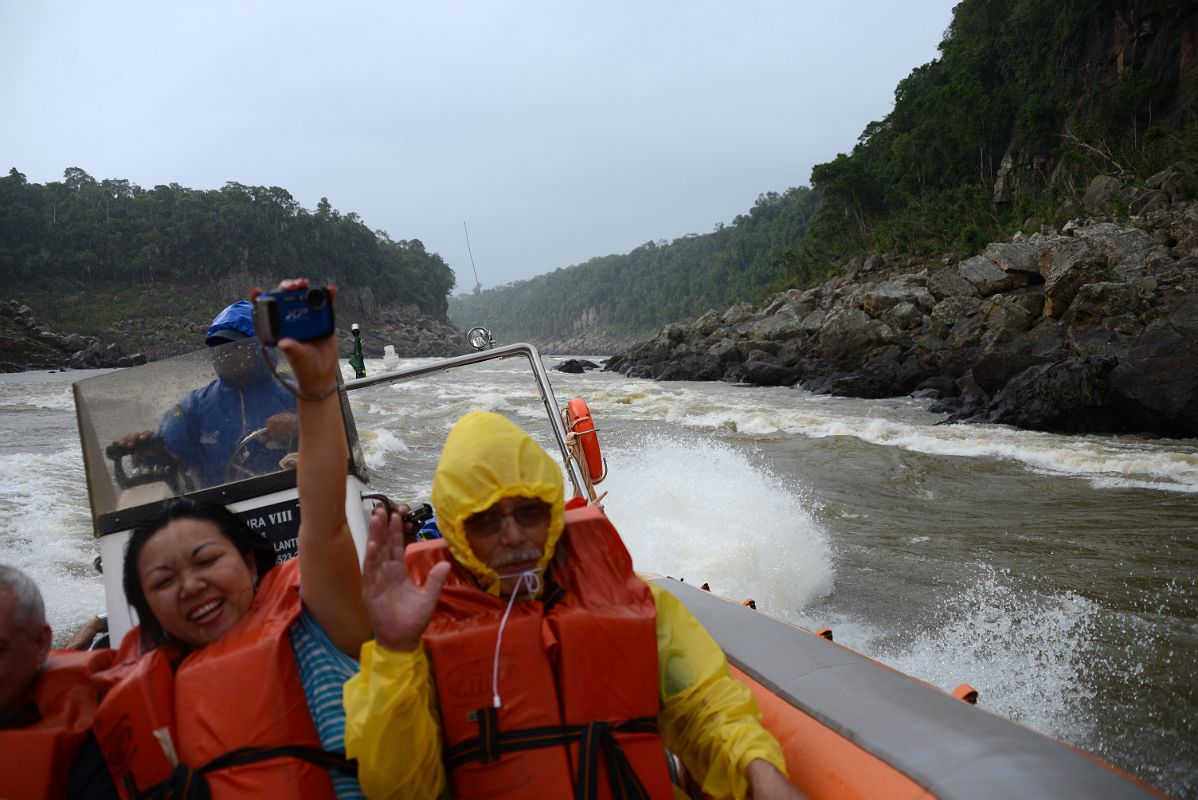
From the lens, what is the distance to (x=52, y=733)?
1.21 metres

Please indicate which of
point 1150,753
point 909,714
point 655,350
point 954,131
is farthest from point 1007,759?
point 954,131

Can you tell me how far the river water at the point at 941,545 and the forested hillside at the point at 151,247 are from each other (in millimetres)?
47448

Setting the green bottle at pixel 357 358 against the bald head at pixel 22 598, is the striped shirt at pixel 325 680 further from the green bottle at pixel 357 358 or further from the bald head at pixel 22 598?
the green bottle at pixel 357 358

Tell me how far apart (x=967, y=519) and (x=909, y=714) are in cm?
507

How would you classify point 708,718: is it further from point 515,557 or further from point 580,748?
point 515,557

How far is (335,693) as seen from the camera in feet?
4.34

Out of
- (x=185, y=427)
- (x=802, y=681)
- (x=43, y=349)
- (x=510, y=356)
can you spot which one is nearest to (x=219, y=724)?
(x=185, y=427)

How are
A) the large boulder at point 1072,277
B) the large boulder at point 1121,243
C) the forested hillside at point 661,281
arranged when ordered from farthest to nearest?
the forested hillside at point 661,281
the large boulder at point 1121,243
the large boulder at point 1072,277

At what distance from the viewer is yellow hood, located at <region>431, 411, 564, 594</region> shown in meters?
1.41

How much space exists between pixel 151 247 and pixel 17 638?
222 ft

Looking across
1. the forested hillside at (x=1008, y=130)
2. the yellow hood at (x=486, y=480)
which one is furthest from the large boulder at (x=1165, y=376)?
the forested hillside at (x=1008, y=130)

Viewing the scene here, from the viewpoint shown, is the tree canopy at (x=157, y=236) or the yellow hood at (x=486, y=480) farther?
the tree canopy at (x=157, y=236)

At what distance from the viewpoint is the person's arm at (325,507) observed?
1107 mm

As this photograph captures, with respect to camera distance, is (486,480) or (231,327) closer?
(486,480)
